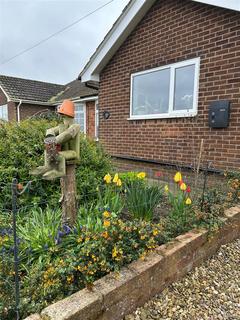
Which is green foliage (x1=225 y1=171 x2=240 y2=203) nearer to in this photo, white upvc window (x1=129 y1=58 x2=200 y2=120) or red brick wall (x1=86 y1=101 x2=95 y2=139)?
white upvc window (x1=129 y1=58 x2=200 y2=120)

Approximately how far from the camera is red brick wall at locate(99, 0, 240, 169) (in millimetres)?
4266

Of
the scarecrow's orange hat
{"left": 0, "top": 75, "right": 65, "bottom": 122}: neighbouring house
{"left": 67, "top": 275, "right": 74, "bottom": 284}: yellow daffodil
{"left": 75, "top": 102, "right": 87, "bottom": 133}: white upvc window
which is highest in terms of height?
{"left": 0, "top": 75, "right": 65, "bottom": 122}: neighbouring house

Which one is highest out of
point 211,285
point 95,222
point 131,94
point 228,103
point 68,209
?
point 131,94

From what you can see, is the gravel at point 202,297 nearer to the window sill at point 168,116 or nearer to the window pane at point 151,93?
the window sill at point 168,116

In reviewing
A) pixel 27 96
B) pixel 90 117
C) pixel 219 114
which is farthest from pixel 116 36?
pixel 27 96

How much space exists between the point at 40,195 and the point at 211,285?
2.20 m

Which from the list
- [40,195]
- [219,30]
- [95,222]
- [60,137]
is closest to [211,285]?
[95,222]

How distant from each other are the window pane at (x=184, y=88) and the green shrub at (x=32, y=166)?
2524 mm

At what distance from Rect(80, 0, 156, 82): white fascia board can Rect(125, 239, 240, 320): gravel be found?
5.45 m

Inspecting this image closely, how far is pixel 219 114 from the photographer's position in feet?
14.3

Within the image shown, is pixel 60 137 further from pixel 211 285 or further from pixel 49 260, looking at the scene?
pixel 211 285

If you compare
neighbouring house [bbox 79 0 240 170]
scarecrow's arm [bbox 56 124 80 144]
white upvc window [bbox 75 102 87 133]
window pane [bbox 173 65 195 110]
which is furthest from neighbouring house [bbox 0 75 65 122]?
scarecrow's arm [bbox 56 124 80 144]

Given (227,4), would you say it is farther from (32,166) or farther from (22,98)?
(22,98)

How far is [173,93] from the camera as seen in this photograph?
16.7ft
